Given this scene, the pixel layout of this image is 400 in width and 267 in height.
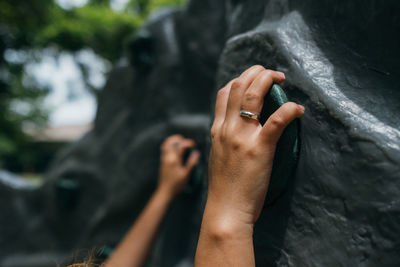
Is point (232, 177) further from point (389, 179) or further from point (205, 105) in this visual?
point (205, 105)

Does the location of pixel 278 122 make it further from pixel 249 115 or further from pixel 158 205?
pixel 158 205

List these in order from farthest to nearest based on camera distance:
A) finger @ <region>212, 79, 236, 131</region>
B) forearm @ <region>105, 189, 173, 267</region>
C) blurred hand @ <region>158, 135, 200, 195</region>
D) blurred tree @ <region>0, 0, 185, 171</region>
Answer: blurred tree @ <region>0, 0, 185, 171</region> → blurred hand @ <region>158, 135, 200, 195</region> → forearm @ <region>105, 189, 173, 267</region> → finger @ <region>212, 79, 236, 131</region>

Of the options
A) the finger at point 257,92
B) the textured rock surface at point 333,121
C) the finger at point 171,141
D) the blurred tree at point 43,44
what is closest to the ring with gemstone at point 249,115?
the finger at point 257,92

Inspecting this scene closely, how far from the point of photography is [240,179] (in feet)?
2.04

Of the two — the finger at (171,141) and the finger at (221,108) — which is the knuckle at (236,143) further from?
the finger at (171,141)

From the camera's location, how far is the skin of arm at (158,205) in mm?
1298

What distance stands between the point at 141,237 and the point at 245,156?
2.88 feet

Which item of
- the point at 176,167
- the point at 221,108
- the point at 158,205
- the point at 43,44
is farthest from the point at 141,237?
the point at 43,44

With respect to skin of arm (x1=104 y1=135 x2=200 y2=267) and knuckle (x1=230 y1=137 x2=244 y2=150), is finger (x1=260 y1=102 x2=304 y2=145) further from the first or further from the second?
skin of arm (x1=104 y1=135 x2=200 y2=267)

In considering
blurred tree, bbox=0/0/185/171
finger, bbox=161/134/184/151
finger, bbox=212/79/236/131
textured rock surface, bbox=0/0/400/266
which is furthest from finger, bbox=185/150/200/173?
blurred tree, bbox=0/0/185/171

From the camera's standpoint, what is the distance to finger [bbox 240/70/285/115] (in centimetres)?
64

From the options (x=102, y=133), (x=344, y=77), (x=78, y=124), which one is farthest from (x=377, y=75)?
(x=78, y=124)

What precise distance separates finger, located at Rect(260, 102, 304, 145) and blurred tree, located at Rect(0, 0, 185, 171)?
5.96 meters

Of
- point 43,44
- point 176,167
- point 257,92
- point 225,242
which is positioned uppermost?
point 257,92
